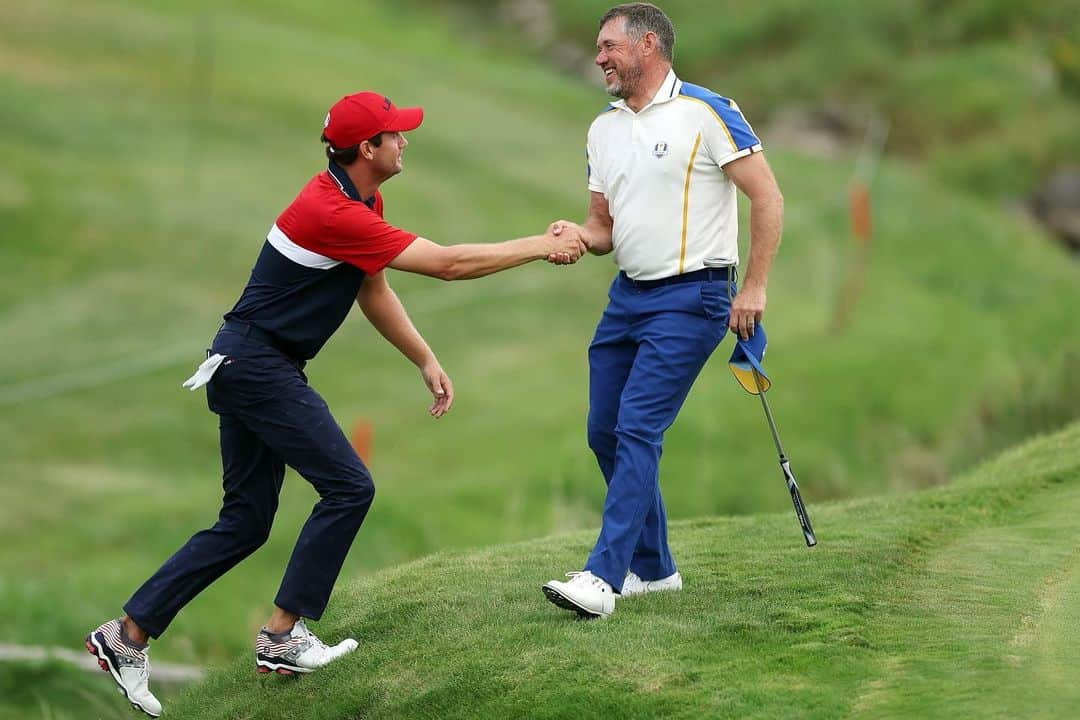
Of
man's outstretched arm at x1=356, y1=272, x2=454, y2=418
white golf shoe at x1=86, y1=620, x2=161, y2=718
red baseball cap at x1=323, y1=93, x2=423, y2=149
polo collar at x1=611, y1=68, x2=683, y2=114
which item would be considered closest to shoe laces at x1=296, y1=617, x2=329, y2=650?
white golf shoe at x1=86, y1=620, x2=161, y2=718

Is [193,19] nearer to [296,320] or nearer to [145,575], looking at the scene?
[145,575]

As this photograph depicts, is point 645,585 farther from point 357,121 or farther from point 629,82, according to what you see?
point 357,121

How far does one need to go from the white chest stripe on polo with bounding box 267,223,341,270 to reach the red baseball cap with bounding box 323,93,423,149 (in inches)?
→ 19.3

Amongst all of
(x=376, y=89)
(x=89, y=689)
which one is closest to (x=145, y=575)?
(x=89, y=689)

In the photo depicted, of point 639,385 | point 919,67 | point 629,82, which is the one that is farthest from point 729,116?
point 919,67

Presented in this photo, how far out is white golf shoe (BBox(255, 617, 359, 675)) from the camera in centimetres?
831

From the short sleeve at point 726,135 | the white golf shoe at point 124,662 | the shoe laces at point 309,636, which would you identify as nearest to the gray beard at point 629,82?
the short sleeve at point 726,135

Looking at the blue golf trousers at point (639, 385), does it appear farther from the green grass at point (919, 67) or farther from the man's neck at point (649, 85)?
the green grass at point (919, 67)

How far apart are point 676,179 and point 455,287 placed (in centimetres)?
1657

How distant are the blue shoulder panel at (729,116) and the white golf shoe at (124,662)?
3.69 metres

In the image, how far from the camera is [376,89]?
31000 mm

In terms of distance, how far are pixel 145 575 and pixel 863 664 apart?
971 cm

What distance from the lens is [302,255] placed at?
26.1ft

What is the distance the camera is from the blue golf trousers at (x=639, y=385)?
8.14 meters
